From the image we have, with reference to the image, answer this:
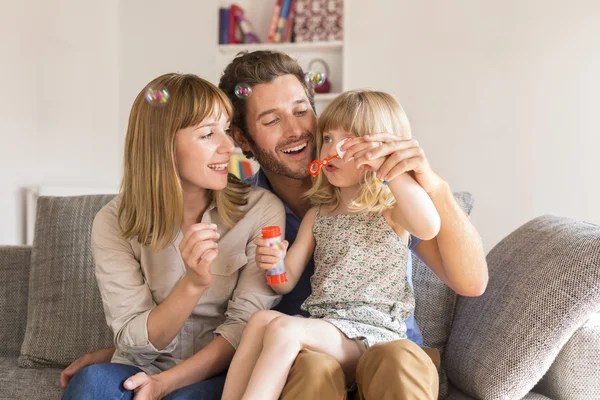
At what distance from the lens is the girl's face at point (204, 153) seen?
5.38ft

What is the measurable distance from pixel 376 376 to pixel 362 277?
371 mm

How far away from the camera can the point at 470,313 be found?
5.74 ft

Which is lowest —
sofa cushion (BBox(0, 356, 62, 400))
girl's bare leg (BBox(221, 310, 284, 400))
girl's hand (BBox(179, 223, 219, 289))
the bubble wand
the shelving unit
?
sofa cushion (BBox(0, 356, 62, 400))

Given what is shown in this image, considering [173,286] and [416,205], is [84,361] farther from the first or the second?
[416,205]

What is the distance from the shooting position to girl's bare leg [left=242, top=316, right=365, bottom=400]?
50.9 inches

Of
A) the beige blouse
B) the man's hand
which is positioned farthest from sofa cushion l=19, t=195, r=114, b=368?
the beige blouse

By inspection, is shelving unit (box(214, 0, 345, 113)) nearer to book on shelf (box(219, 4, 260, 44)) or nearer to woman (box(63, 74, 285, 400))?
book on shelf (box(219, 4, 260, 44))

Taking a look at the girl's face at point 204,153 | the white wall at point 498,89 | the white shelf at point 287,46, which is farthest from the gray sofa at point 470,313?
the white shelf at point 287,46

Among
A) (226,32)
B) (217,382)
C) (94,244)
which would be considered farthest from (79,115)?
(217,382)

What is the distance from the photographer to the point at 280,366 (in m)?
1.31

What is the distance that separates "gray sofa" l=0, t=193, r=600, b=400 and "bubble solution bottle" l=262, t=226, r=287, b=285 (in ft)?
1.76

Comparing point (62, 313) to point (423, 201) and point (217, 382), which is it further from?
point (423, 201)

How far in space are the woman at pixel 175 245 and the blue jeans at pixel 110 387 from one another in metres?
0.03

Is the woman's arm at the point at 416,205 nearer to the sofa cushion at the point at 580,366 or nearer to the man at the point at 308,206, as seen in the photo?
the man at the point at 308,206
